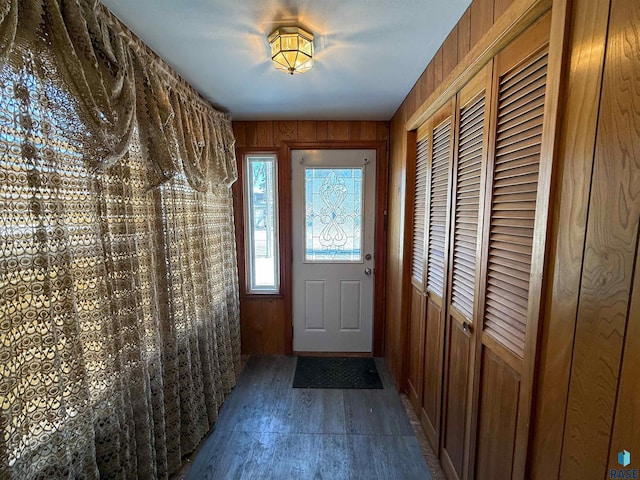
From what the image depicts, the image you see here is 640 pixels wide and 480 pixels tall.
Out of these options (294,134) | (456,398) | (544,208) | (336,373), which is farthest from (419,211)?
(336,373)

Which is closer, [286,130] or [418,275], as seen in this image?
[418,275]

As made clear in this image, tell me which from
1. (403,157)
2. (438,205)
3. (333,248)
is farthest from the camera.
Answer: (333,248)

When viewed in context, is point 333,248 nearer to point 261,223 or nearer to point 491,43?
point 261,223

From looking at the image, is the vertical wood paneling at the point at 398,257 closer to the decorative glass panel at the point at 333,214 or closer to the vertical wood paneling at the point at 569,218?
the decorative glass panel at the point at 333,214

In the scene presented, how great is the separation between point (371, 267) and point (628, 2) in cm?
238

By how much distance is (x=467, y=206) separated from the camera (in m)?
1.31

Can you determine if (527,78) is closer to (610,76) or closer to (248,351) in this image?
(610,76)

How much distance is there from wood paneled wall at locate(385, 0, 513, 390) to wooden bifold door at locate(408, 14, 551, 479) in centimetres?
15

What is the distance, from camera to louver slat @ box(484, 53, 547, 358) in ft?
2.86

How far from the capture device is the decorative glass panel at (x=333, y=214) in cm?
274

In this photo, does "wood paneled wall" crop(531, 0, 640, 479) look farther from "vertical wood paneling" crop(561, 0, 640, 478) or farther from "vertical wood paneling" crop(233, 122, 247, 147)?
"vertical wood paneling" crop(233, 122, 247, 147)

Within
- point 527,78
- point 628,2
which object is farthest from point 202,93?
point 628,2

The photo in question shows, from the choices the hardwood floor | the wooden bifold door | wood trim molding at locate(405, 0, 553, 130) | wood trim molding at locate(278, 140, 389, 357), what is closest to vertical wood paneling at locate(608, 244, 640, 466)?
the wooden bifold door

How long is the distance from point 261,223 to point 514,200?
2.23 m
